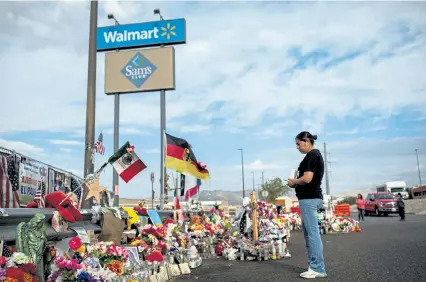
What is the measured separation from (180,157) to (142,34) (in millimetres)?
15250

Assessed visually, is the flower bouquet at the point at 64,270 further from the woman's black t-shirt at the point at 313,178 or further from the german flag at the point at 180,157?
the german flag at the point at 180,157

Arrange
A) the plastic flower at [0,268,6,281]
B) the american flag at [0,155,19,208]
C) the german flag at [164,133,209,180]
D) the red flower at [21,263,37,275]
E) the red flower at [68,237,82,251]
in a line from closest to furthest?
the plastic flower at [0,268,6,281]
the red flower at [21,263,37,275]
the red flower at [68,237,82,251]
the american flag at [0,155,19,208]
the german flag at [164,133,209,180]

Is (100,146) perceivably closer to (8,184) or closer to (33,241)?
(8,184)

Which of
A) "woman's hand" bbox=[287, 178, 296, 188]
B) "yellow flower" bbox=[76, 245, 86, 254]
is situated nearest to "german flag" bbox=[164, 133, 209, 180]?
"woman's hand" bbox=[287, 178, 296, 188]

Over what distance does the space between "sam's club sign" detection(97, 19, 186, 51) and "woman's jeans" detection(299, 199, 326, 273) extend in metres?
20.8

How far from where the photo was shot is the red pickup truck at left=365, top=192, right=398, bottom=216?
36125mm

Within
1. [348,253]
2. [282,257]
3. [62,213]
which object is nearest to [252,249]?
[282,257]

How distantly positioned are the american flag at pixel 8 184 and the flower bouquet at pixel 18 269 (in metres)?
4.18

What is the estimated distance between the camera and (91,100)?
955 centimetres

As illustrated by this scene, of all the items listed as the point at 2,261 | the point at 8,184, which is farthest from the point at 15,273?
the point at 8,184

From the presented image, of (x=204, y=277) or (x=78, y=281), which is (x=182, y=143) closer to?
(x=204, y=277)

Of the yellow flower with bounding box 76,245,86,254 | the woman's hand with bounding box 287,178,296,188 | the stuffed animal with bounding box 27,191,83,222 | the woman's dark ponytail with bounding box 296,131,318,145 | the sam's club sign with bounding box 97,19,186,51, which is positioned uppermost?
the sam's club sign with bounding box 97,19,186,51

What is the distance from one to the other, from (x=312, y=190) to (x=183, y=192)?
11.1 m

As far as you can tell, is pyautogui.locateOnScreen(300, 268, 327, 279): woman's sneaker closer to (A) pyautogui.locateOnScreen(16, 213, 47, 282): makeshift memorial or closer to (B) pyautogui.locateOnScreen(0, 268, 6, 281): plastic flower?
(A) pyautogui.locateOnScreen(16, 213, 47, 282): makeshift memorial
